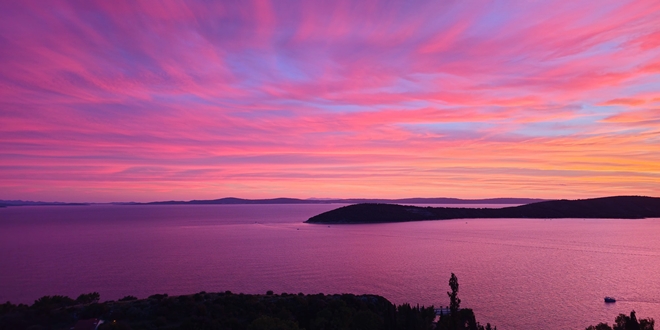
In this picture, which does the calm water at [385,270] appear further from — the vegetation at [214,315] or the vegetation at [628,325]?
the vegetation at [214,315]

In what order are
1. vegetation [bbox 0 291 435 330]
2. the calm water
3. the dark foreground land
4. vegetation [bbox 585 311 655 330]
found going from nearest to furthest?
vegetation [bbox 585 311 655 330]
the dark foreground land
vegetation [bbox 0 291 435 330]
the calm water

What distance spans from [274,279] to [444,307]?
33972mm

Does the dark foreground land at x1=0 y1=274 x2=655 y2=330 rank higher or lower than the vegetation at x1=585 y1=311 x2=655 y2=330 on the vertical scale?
lower

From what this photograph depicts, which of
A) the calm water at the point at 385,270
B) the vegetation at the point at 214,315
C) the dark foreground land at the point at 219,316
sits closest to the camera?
the dark foreground land at the point at 219,316

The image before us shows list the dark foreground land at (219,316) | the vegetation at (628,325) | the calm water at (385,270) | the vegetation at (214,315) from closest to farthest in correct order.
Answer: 1. the vegetation at (628,325)
2. the dark foreground land at (219,316)
3. the vegetation at (214,315)
4. the calm water at (385,270)

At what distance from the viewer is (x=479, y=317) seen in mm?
60094

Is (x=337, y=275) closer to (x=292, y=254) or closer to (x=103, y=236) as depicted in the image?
(x=292, y=254)

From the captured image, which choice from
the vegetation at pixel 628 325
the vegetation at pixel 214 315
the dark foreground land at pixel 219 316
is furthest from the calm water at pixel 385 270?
the vegetation at pixel 214 315

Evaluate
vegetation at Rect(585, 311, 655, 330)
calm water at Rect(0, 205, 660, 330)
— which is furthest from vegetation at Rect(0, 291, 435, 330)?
calm water at Rect(0, 205, 660, 330)

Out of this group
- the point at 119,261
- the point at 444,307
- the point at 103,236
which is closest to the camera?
the point at 444,307

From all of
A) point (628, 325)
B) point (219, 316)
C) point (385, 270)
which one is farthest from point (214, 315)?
point (385, 270)

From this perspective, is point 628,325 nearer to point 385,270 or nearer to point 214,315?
point 214,315

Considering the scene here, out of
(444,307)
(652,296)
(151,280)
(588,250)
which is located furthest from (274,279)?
(588,250)

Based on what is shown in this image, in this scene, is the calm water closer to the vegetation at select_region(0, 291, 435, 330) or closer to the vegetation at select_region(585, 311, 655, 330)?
the vegetation at select_region(585, 311, 655, 330)
